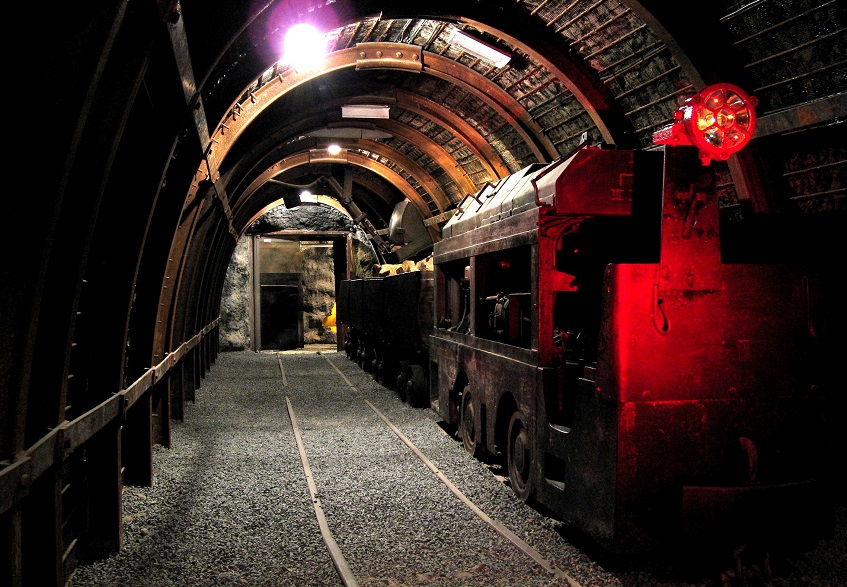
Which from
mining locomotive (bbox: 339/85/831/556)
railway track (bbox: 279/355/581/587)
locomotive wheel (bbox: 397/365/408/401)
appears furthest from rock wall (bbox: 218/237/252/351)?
mining locomotive (bbox: 339/85/831/556)

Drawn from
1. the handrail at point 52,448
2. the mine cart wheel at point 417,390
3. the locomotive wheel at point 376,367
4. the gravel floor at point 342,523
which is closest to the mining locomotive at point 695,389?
the gravel floor at point 342,523

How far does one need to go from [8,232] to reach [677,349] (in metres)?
3.51

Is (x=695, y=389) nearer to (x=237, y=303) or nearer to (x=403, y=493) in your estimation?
(x=403, y=493)

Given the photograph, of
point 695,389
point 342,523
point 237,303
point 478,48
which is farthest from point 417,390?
point 237,303

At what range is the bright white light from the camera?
7.45 meters

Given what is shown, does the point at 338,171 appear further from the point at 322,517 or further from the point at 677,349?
the point at 677,349

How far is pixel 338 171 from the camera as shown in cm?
2030

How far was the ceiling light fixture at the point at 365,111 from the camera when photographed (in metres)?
13.3

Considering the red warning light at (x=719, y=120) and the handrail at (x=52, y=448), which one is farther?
the red warning light at (x=719, y=120)

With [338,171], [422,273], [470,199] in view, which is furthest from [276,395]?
[338,171]

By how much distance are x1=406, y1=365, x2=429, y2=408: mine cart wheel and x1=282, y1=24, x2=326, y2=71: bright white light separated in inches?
191

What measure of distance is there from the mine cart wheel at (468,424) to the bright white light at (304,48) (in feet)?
12.9

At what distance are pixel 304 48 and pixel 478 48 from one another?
269 cm

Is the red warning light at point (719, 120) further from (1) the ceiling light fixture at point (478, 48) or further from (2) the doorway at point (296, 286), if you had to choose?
(2) the doorway at point (296, 286)
